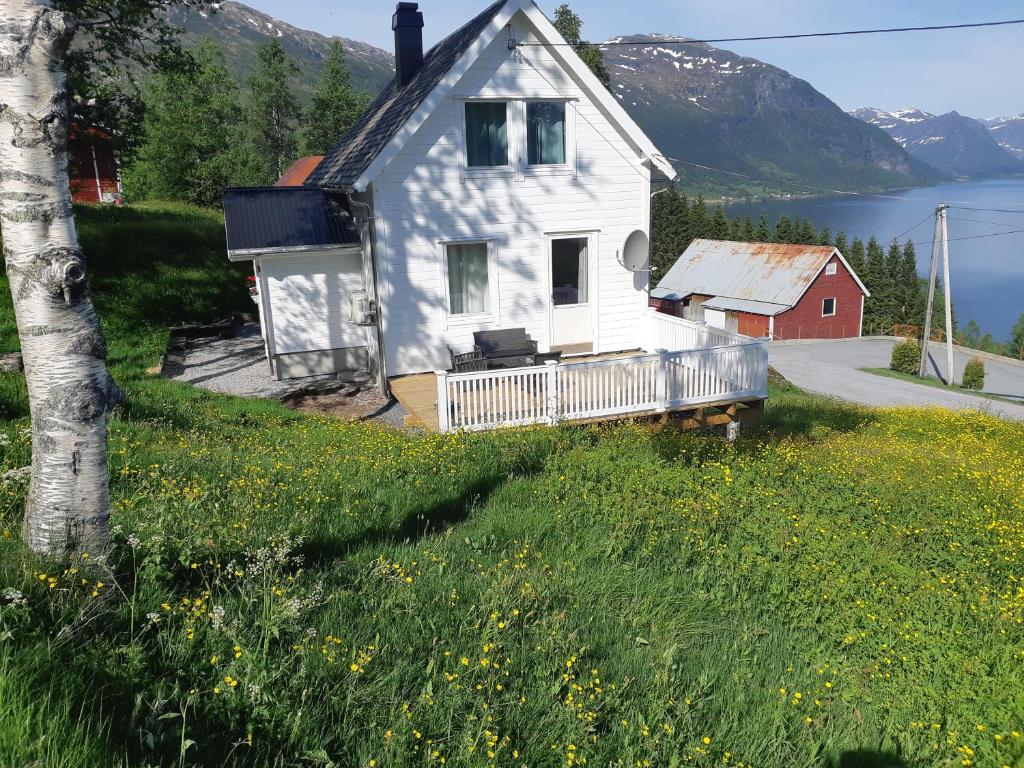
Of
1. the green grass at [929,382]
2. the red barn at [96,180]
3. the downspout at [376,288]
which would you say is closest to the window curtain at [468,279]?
the downspout at [376,288]

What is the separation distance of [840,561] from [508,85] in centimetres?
1124

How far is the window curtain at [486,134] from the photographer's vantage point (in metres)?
14.2

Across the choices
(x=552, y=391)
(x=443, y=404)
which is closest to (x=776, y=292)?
(x=552, y=391)

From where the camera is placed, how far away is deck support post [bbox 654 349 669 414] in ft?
39.3

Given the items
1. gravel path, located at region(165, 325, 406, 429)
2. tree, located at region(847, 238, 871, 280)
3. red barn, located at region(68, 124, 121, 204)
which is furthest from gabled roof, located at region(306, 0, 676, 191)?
tree, located at region(847, 238, 871, 280)

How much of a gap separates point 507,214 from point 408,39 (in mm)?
6584

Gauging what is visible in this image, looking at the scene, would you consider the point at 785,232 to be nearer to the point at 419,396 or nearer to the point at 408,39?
the point at 408,39

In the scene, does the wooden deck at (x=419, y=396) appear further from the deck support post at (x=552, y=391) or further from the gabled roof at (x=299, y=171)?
the gabled roof at (x=299, y=171)

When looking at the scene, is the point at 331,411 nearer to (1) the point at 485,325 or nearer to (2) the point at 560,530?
(1) the point at 485,325

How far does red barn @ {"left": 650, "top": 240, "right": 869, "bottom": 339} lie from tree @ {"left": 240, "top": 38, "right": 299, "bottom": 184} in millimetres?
39570

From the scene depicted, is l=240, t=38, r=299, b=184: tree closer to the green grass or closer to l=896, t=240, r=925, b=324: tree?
the green grass

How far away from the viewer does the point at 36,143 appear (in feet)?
12.2

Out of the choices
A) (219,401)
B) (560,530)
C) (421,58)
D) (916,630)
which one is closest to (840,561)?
(916,630)

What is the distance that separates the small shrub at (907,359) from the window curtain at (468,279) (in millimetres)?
35485
